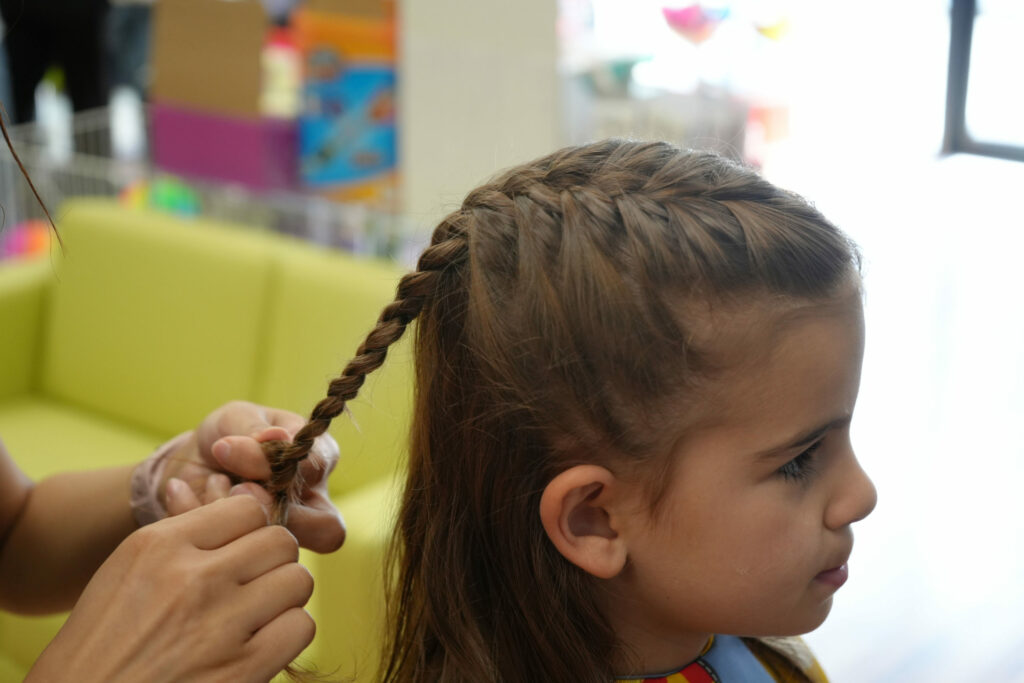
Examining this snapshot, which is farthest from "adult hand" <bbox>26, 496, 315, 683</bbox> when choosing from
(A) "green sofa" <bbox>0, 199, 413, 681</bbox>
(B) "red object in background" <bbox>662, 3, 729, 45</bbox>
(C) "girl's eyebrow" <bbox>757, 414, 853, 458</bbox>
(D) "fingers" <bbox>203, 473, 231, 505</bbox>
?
(B) "red object in background" <bbox>662, 3, 729, 45</bbox>

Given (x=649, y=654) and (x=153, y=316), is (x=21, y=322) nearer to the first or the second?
(x=153, y=316)

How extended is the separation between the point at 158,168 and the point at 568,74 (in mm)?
1295

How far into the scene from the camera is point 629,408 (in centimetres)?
83

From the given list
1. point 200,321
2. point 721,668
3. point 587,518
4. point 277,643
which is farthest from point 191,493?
point 200,321

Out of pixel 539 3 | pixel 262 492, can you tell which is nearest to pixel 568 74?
pixel 539 3

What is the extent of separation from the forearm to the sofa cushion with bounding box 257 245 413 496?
91 cm

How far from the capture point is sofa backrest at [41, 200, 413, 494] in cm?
230

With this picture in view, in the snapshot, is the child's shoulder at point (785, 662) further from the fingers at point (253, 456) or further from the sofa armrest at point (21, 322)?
the sofa armrest at point (21, 322)

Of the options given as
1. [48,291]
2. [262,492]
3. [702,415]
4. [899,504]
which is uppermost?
[702,415]

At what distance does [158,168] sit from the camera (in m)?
3.31

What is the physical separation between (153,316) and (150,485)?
1.65 m

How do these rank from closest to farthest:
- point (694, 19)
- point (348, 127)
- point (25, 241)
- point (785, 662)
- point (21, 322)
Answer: point (785, 662), point (21, 322), point (348, 127), point (25, 241), point (694, 19)

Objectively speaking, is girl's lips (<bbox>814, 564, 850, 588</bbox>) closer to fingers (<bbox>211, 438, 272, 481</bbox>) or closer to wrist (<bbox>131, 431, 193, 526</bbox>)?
fingers (<bbox>211, 438, 272, 481</bbox>)

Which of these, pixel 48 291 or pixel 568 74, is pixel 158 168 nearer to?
pixel 48 291
